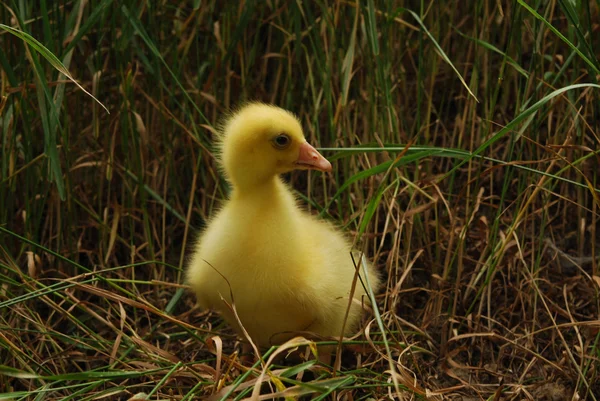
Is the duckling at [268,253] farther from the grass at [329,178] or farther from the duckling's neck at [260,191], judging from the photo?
the grass at [329,178]

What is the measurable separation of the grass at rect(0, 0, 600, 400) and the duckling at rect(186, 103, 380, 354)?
119mm

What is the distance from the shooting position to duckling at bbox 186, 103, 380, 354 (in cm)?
214

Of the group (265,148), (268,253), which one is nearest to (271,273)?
(268,253)

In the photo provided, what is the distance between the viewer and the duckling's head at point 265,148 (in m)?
2.21

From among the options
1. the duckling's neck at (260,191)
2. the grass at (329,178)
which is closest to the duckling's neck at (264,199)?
the duckling's neck at (260,191)

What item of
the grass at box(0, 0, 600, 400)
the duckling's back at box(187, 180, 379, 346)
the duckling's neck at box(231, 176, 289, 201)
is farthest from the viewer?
the grass at box(0, 0, 600, 400)

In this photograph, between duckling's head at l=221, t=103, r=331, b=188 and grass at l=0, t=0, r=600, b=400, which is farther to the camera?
grass at l=0, t=0, r=600, b=400

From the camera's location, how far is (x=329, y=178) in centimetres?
292

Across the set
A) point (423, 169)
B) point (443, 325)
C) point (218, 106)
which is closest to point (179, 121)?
point (218, 106)

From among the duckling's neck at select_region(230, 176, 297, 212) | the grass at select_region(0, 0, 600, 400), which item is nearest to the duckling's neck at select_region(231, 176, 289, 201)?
the duckling's neck at select_region(230, 176, 297, 212)

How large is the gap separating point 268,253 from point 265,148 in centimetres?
27

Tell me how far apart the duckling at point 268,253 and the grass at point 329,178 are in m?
0.12

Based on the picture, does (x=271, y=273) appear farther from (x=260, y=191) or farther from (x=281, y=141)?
(x=281, y=141)

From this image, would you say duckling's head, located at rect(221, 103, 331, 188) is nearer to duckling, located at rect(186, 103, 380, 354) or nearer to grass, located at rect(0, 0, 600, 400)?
duckling, located at rect(186, 103, 380, 354)
